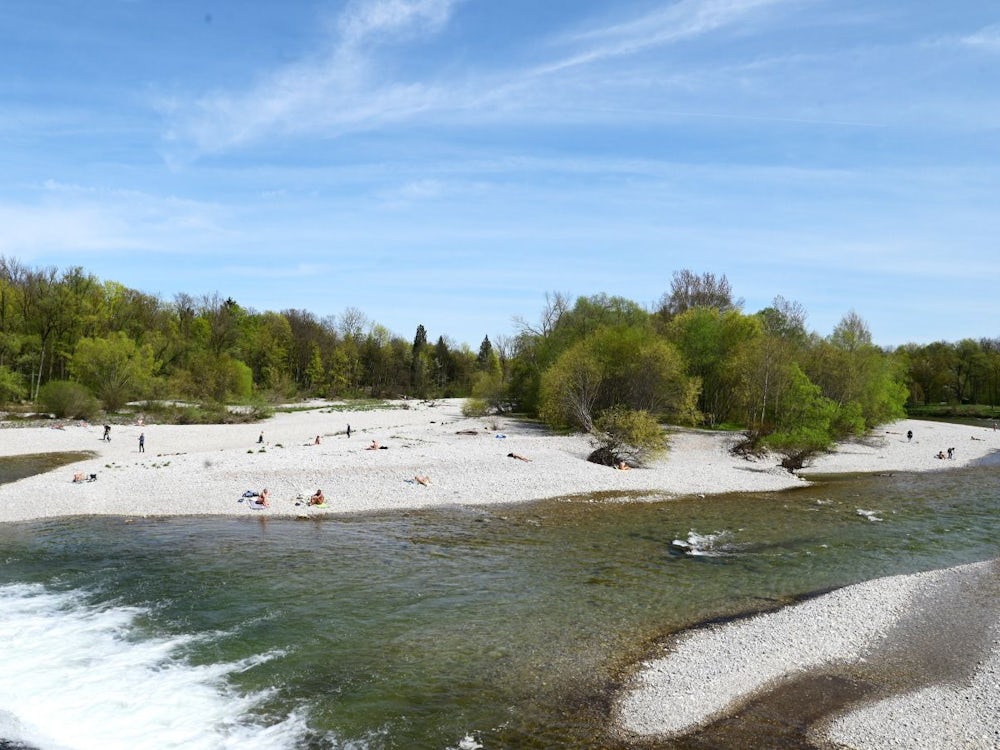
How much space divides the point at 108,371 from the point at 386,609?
62.6 meters

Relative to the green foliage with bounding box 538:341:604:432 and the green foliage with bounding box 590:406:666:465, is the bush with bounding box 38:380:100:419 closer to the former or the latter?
the green foliage with bounding box 538:341:604:432

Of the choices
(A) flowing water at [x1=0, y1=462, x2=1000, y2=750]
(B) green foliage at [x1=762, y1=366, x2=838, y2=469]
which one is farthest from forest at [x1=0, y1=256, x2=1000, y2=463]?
(A) flowing water at [x1=0, y1=462, x2=1000, y2=750]

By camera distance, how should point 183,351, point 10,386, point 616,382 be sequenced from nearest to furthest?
point 616,382 → point 10,386 → point 183,351

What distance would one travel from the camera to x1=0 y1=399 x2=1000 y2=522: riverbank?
28.5 metres

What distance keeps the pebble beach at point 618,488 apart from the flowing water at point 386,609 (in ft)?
4.26

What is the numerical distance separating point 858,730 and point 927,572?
11.8 metres

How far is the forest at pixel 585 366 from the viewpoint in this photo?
51688 mm

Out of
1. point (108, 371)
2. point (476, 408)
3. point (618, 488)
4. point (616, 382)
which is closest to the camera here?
point (618, 488)

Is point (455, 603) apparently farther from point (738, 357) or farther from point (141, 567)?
point (738, 357)

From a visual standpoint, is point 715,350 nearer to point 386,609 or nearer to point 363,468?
point 363,468

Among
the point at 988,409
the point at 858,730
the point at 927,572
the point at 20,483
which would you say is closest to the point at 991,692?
the point at 858,730

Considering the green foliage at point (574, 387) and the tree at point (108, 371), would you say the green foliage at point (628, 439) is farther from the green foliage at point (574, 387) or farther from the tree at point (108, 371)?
the tree at point (108, 371)

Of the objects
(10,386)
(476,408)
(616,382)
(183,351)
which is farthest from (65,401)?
(616,382)

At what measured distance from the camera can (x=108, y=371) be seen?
66.1 metres
